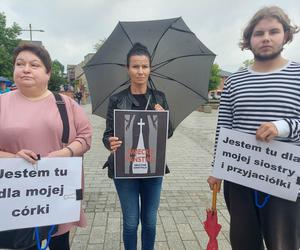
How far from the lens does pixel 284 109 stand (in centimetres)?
209

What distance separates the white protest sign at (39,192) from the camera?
2117mm

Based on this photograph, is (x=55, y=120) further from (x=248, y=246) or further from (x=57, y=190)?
(x=248, y=246)

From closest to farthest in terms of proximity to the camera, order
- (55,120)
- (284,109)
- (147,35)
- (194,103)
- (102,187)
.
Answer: (284,109)
(55,120)
(147,35)
(194,103)
(102,187)

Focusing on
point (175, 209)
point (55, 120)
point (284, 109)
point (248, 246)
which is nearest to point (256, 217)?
point (248, 246)

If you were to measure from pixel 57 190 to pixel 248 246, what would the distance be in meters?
1.44

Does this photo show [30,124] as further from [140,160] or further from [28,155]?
[140,160]

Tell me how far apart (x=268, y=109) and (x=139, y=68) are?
1.05 metres

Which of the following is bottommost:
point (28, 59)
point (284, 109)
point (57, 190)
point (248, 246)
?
point (248, 246)

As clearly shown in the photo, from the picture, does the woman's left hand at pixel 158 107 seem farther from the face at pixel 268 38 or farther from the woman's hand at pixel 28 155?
the woman's hand at pixel 28 155

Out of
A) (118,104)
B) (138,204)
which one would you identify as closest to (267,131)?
(118,104)

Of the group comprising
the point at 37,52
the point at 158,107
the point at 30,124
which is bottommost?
the point at 30,124

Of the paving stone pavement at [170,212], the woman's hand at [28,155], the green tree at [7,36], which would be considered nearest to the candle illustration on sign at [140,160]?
the woman's hand at [28,155]

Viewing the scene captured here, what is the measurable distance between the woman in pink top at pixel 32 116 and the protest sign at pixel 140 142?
368 mm

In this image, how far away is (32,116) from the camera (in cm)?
218
